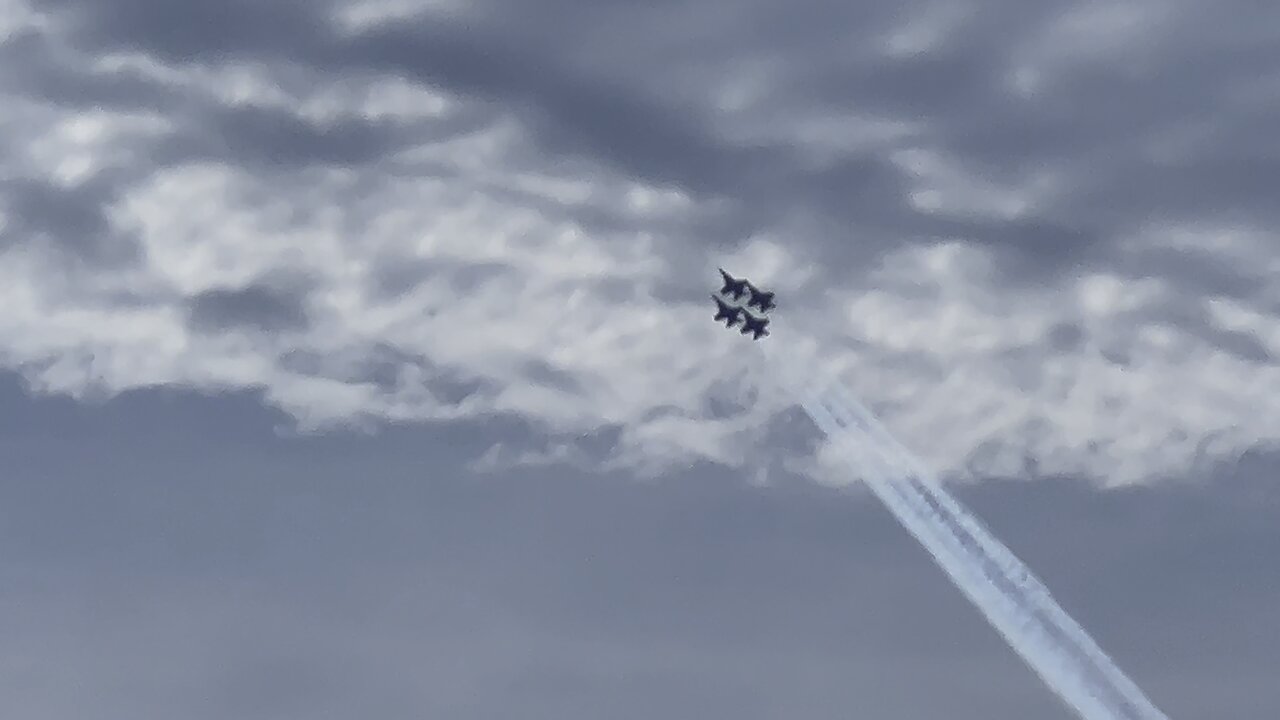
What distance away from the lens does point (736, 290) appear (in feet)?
639
